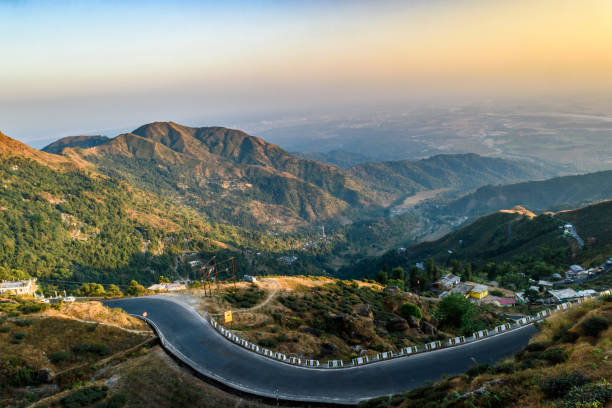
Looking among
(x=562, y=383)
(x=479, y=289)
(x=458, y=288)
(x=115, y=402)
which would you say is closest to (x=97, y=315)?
(x=115, y=402)

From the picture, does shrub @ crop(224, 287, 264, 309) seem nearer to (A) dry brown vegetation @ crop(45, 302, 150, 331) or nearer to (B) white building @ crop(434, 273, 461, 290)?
(A) dry brown vegetation @ crop(45, 302, 150, 331)

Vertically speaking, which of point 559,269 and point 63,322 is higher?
point 63,322

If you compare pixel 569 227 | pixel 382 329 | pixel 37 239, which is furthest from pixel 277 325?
pixel 37 239

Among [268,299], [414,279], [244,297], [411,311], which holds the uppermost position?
[244,297]

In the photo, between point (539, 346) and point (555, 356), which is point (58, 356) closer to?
point (555, 356)

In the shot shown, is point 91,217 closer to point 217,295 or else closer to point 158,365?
point 217,295

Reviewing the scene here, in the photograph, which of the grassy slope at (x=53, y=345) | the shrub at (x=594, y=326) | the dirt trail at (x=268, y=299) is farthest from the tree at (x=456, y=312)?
the grassy slope at (x=53, y=345)
